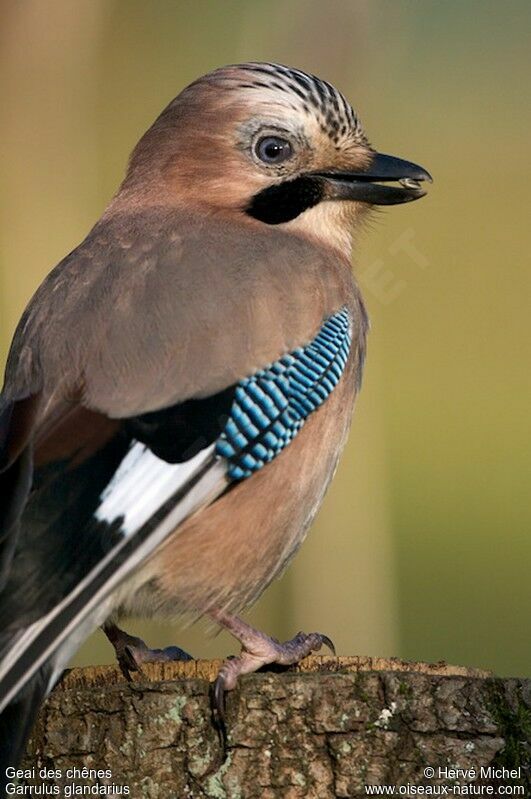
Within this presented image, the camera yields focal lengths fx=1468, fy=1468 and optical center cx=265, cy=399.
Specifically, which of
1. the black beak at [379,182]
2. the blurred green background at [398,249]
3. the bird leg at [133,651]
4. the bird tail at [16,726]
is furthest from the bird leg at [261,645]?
the black beak at [379,182]

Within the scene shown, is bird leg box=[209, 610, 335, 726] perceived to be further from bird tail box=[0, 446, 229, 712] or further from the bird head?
the bird head

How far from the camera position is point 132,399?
Answer: 4.42 meters

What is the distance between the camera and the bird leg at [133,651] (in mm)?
5074

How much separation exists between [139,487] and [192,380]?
463mm

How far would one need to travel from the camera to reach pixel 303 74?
5578mm

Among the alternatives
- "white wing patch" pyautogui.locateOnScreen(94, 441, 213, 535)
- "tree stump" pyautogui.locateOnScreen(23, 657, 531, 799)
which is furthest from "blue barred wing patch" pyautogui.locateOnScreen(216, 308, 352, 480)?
"tree stump" pyautogui.locateOnScreen(23, 657, 531, 799)

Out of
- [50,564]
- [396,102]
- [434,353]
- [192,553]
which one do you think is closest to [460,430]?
[434,353]

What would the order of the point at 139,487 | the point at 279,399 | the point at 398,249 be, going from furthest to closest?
the point at 398,249 < the point at 279,399 < the point at 139,487

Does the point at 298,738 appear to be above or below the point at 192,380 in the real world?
below

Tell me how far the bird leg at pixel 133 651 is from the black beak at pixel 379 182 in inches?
70.7

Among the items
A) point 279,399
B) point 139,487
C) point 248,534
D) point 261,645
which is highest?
point 279,399

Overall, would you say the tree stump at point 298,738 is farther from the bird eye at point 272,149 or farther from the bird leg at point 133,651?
the bird eye at point 272,149

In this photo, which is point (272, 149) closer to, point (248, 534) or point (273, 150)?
point (273, 150)

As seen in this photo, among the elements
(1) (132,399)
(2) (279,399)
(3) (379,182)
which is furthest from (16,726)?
(3) (379,182)
